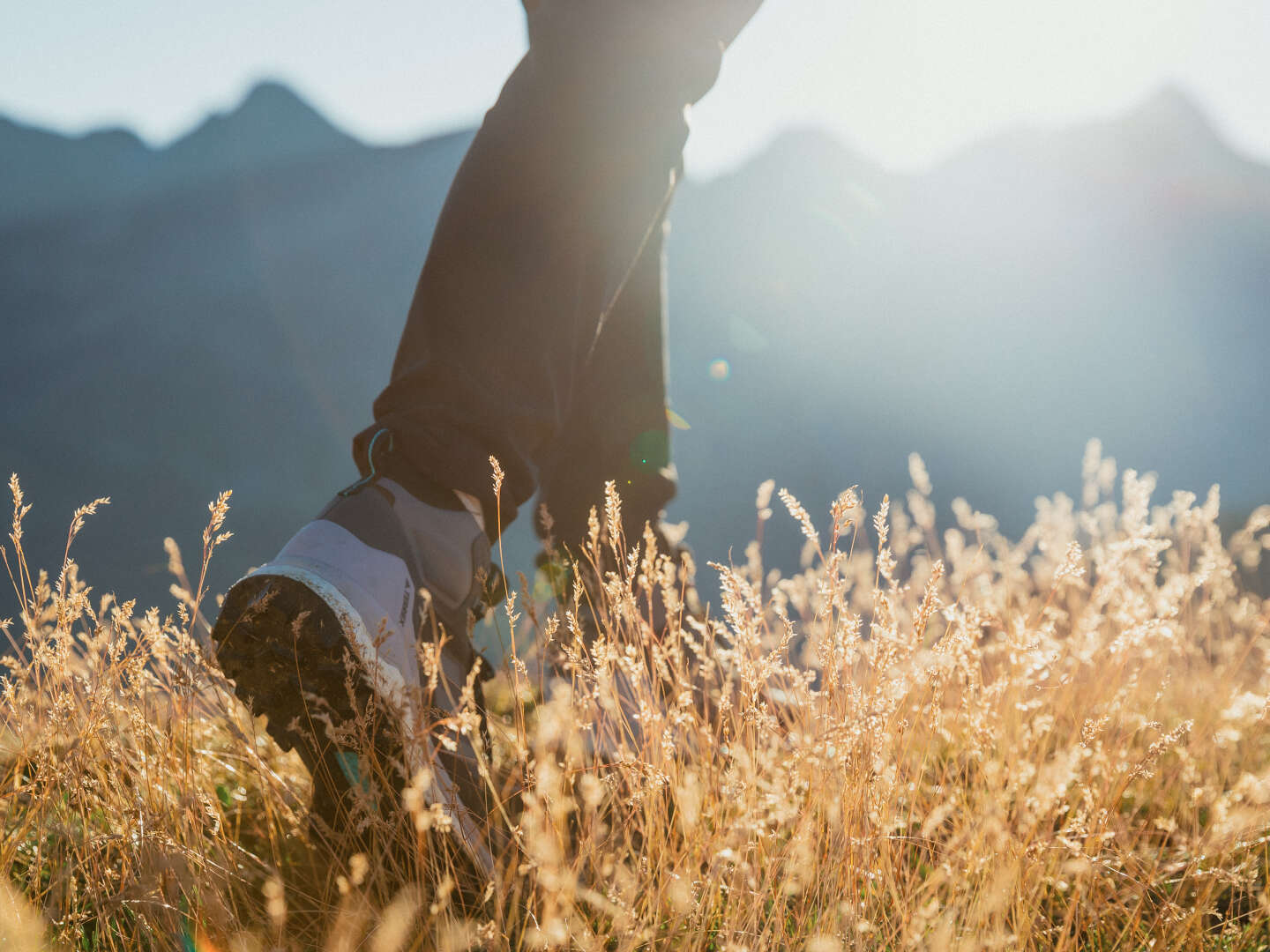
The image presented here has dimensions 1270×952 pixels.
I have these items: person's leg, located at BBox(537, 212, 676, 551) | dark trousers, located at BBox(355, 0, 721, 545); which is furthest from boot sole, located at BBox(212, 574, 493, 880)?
person's leg, located at BBox(537, 212, 676, 551)

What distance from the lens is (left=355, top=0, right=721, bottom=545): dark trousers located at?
1.12m

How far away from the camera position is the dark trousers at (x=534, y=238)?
1117 mm

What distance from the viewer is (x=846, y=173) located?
14.0 metres

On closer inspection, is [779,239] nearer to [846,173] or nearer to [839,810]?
[846,173]

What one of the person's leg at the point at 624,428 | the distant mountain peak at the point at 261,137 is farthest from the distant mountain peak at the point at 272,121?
the person's leg at the point at 624,428

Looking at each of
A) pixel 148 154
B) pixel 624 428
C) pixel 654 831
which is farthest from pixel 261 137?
pixel 654 831

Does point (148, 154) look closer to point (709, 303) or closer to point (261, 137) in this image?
point (261, 137)

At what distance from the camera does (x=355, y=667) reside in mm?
868

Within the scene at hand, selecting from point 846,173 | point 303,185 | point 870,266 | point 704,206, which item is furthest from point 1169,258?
point 303,185

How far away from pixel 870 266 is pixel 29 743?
16951 millimetres

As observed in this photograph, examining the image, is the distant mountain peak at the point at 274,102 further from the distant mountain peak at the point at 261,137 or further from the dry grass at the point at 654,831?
the dry grass at the point at 654,831

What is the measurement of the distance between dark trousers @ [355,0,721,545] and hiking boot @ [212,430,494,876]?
0.53ft

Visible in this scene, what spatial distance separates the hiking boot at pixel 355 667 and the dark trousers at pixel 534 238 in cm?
16

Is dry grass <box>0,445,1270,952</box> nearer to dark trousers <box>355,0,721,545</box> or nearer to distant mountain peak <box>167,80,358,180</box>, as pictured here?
dark trousers <box>355,0,721,545</box>
